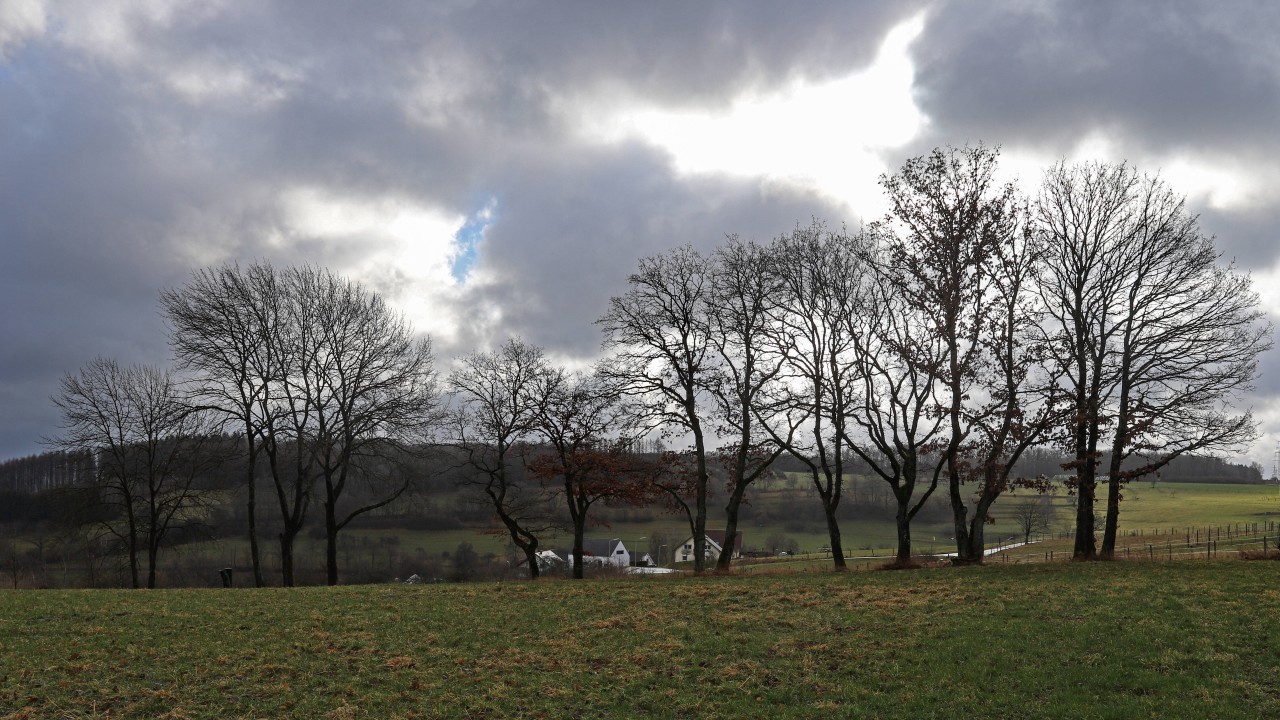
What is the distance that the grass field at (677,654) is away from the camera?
1041cm

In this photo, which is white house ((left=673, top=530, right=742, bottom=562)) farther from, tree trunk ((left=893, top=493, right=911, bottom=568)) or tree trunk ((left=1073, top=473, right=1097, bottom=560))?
tree trunk ((left=1073, top=473, right=1097, bottom=560))

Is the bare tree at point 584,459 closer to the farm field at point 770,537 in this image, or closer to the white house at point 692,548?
the farm field at point 770,537

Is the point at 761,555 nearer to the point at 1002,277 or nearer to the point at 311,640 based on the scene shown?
the point at 1002,277

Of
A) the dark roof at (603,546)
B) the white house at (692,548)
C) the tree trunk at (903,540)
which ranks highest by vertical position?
the tree trunk at (903,540)

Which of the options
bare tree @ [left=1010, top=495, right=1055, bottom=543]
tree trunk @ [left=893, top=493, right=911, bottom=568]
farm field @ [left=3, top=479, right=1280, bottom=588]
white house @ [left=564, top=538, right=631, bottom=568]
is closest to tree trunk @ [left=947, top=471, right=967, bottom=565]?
tree trunk @ [left=893, top=493, right=911, bottom=568]

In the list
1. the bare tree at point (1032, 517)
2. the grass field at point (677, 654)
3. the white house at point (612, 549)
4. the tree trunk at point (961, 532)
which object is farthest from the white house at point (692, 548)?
the grass field at point (677, 654)

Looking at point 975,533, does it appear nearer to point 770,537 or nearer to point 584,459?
point 584,459

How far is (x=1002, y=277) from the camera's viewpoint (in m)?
28.1

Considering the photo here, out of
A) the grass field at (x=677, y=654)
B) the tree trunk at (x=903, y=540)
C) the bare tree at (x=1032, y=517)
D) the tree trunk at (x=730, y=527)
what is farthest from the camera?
the bare tree at (x=1032, y=517)

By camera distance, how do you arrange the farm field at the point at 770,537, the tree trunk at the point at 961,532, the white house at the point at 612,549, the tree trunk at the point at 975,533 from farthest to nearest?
the white house at the point at 612,549 → the farm field at the point at 770,537 → the tree trunk at the point at 961,532 → the tree trunk at the point at 975,533

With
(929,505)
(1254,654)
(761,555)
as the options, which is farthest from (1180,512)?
(1254,654)

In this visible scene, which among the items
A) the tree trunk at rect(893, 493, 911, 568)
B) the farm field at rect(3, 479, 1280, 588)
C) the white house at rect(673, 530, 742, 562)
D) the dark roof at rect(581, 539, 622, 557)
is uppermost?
the tree trunk at rect(893, 493, 911, 568)

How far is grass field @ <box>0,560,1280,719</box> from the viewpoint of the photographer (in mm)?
10406

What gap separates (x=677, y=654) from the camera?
13273 millimetres
